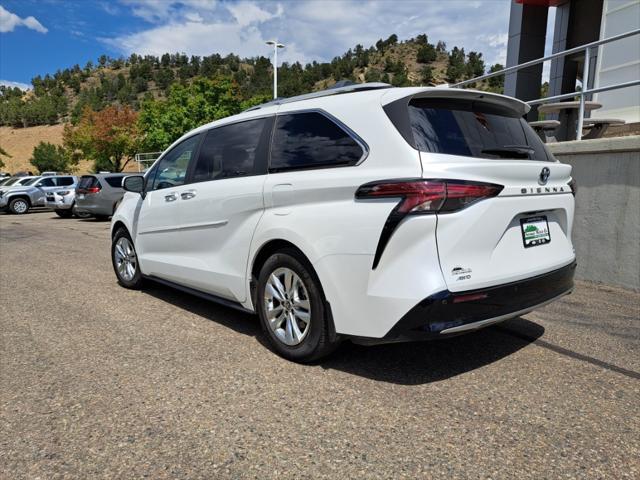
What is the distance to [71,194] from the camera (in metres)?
18.8

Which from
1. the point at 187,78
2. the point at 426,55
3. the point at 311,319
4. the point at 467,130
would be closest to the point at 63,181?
the point at 311,319

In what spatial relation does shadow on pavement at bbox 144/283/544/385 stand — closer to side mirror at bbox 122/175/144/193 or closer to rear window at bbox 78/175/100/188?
side mirror at bbox 122/175/144/193

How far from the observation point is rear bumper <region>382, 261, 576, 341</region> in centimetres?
271

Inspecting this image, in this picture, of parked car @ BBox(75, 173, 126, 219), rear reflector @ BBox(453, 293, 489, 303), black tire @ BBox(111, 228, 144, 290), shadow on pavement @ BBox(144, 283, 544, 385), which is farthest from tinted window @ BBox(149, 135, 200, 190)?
parked car @ BBox(75, 173, 126, 219)

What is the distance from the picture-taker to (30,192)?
2184 cm

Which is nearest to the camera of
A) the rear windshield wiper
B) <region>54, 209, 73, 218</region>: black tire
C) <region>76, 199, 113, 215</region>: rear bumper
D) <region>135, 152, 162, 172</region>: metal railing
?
the rear windshield wiper

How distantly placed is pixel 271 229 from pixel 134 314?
7.01ft

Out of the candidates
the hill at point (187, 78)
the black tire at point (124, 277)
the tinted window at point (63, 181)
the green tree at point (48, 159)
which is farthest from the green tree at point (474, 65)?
the black tire at point (124, 277)

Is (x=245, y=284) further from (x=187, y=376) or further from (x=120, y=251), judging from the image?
(x=120, y=251)

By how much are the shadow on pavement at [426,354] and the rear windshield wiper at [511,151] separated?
4.84 ft

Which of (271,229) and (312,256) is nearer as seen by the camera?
(312,256)

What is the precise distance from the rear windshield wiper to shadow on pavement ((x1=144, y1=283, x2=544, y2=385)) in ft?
4.84

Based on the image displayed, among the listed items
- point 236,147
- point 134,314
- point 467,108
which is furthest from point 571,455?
point 134,314

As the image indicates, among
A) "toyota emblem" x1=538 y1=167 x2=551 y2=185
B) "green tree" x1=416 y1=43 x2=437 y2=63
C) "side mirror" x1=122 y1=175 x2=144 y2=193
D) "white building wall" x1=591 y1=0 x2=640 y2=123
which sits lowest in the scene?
"side mirror" x1=122 y1=175 x2=144 y2=193
